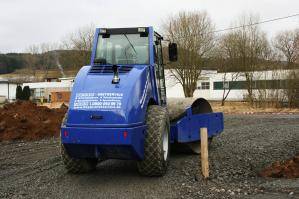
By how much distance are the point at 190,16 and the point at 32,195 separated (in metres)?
41.6

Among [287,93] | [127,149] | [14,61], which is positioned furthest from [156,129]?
[14,61]

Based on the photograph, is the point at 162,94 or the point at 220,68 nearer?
the point at 162,94

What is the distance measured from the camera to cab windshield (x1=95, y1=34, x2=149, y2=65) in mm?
9586

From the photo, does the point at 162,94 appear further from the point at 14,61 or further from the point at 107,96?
the point at 14,61

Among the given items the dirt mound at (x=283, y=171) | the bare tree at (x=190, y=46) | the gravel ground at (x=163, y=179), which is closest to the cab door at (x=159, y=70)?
the gravel ground at (x=163, y=179)

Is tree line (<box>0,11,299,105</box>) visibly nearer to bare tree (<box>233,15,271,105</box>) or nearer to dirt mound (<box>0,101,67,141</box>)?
bare tree (<box>233,15,271,105</box>)

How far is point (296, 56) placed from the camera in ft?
120

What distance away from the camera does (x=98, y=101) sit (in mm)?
7992

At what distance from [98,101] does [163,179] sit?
1.94m

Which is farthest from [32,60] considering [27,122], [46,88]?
A: [27,122]

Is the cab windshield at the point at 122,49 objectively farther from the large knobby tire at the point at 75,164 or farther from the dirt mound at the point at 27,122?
the dirt mound at the point at 27,122

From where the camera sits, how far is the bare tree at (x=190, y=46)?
44000mm

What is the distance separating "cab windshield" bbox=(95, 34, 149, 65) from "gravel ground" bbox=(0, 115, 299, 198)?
92.0 inches

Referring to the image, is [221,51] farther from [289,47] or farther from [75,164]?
[75,164]
